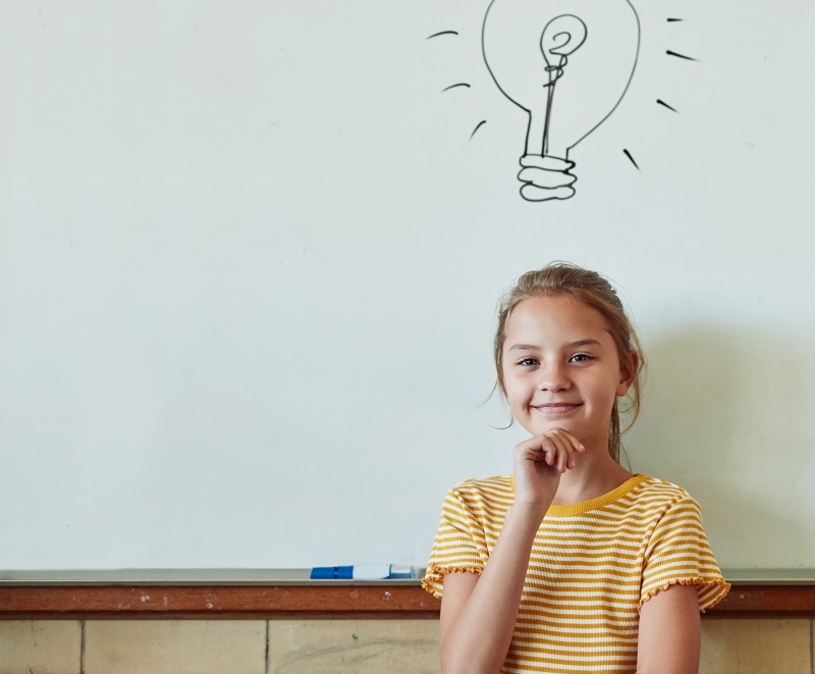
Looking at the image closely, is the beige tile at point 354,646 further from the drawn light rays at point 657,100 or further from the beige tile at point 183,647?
the drawn light rays at point 657,100

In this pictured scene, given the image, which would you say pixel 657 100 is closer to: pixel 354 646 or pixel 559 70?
pixel 559 70

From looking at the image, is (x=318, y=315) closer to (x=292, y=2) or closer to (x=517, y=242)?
(x=517, y=242)

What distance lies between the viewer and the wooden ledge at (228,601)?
1.06 m

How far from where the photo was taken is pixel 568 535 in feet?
3.23

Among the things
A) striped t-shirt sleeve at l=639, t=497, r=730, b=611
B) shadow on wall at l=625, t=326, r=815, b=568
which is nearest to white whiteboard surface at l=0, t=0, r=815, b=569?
shadow on wall at l=625, t=326, r=815, b=568

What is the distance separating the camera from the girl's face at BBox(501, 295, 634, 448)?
0.98m

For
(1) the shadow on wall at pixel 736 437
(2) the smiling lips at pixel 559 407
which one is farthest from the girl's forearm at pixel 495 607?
(1) the shadow on wall at pixel 736 437

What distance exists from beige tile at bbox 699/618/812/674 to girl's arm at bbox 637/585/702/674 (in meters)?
0.15

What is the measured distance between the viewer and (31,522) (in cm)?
109

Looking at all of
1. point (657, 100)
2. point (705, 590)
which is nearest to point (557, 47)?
point (657, 100)

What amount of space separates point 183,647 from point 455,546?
364mm

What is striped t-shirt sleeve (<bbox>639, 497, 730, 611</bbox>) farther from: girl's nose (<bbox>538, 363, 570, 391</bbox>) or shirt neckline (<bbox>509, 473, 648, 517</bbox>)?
girl's nose (<bbox>538, 363, 570, 391</bbox>)

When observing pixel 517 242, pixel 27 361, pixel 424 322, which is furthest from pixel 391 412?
pixel 27 361

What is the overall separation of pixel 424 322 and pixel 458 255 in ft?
0.30
